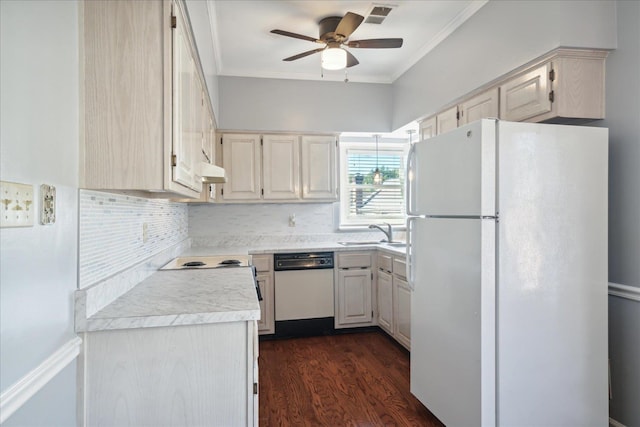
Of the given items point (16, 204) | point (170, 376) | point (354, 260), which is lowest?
point (170, 376)

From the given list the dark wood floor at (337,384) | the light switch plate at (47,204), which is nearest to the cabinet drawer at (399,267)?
the dark wood floor at (337,384)

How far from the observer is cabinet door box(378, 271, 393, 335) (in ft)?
11.4

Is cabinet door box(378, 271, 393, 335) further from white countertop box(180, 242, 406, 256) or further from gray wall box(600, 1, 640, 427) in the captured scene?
gray wall box(600, 1, 640, 427)

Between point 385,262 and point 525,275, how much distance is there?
1.86 meters

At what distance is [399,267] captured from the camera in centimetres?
328

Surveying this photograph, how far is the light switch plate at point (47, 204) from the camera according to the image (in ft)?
3.42

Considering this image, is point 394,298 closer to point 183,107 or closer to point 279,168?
point 279,168

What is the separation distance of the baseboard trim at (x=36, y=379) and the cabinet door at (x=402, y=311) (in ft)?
8.02

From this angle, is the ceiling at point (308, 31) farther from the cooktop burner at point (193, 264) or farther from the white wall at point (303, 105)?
the cooktop burner at point (193, 264)

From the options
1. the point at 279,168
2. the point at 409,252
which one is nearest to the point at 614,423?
the point at 409,252

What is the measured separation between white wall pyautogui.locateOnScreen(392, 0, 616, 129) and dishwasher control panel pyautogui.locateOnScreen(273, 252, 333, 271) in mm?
1635

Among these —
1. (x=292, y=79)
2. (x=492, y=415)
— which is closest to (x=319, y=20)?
(x=292, y=79)

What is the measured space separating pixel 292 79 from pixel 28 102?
3309 millimetres

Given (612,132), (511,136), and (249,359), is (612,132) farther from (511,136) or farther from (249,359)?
(249,359)
